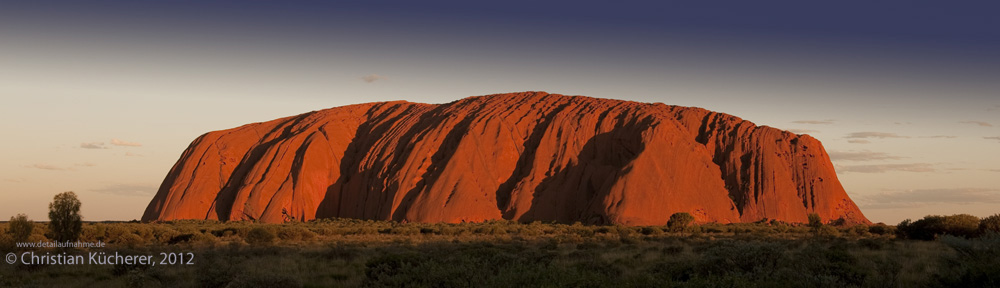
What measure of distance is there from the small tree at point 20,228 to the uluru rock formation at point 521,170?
28.2 m

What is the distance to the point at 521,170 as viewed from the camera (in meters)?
57.1

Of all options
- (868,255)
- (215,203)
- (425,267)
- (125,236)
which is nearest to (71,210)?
(125,236)

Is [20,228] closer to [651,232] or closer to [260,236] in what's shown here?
[260,236]

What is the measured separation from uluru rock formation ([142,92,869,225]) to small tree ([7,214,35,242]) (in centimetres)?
2818

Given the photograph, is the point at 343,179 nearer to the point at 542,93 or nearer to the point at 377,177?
the point at 377,177

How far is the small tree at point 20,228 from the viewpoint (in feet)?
81.7

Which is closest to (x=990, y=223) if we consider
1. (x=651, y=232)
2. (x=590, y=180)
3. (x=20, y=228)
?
(x=651, y=232)

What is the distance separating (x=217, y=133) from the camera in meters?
67.9

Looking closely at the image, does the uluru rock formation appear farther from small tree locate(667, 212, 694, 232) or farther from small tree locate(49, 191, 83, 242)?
small tree locate(49, 191, 83, 242)

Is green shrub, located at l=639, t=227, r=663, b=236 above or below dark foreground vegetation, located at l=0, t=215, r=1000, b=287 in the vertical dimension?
below

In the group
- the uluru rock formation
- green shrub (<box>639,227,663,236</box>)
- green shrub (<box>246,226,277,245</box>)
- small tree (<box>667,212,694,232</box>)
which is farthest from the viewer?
→ the uluru rock formation

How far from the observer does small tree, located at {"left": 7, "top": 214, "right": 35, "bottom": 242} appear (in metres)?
24.9

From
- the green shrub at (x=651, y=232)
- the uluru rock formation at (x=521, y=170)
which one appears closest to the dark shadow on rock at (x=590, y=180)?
the uluru rock formation at (x=521, y=170)

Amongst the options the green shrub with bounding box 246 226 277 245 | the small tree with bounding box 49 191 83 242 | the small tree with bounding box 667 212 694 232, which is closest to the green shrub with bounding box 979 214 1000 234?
the small tree with bounding box 667 212 694 232
